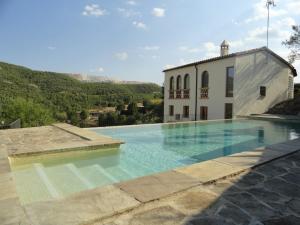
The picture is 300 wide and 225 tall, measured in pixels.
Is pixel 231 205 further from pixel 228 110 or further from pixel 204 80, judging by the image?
pixel 204 80

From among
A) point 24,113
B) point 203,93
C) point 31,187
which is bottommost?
point 31,187

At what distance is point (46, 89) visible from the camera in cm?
5028

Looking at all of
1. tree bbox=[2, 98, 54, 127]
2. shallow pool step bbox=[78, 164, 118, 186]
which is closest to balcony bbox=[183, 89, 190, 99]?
shallow pool step bbox=[78, 164, 118, 186]

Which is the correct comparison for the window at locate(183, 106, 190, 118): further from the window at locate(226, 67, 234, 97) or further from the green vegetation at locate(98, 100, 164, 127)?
the green vegetation at locate(98, 100, 164, 127)

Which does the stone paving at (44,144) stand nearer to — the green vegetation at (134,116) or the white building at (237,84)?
the white building at (237,84)

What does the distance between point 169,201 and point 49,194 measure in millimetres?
1973

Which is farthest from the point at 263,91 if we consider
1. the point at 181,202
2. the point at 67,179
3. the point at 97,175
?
the point at 181,202

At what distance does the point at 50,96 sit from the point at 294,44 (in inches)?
1689

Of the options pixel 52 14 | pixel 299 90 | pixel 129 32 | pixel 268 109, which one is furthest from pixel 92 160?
pixel 299 90

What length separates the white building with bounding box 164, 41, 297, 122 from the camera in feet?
56.3

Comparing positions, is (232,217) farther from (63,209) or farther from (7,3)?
(7,3)

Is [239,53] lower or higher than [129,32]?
lower

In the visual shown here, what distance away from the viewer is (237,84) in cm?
1702

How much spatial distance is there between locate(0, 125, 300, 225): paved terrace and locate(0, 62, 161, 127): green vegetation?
96.5 ft
